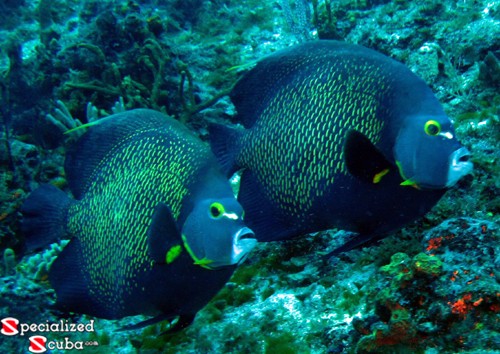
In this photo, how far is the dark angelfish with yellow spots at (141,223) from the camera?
179cm

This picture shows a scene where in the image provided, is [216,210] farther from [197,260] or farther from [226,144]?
[226,144]

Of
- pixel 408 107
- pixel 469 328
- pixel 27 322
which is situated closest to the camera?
pixel 469 328

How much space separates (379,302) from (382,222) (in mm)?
393

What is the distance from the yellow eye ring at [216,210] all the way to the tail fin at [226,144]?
72 cm

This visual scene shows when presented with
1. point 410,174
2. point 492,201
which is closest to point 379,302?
point 410,174

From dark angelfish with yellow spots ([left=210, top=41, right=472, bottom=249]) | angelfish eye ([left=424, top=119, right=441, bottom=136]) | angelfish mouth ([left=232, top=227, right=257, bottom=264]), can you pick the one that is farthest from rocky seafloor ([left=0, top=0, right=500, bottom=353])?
angelfish mouth ([left=232, top=227, right=257, bottom=264])

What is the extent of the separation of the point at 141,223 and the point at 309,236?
4.97 ft

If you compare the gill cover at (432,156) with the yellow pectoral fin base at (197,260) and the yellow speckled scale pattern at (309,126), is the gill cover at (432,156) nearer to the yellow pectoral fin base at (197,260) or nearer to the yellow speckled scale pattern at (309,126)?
the yellow speckled scale pattern at (309,126)

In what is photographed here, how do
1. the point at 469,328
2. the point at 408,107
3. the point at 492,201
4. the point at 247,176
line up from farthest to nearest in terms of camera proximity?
the point at 492,201
the point at 247,176
the point at 408,107
the point at 469,328

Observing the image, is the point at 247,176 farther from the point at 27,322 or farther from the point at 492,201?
the point at 27,322

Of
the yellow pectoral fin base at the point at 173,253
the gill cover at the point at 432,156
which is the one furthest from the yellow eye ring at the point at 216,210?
the gill cover at the point at 432,156

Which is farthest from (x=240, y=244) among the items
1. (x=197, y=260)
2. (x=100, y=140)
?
(x=100, y=140)

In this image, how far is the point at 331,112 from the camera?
2117 millimetres

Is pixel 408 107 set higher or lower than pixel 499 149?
higher
